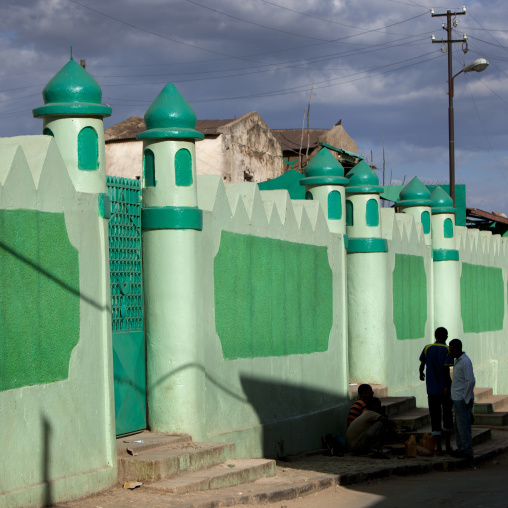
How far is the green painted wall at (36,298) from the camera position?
649cm

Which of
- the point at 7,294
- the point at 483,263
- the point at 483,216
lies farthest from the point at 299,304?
the point at 483,216

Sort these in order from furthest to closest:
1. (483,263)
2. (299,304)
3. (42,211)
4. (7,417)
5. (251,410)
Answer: (483,263), (299,304), (251,410), (42,211), (7,417)

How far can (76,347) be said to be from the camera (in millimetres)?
7316

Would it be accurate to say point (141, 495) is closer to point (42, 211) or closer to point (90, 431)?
point (90, 431)

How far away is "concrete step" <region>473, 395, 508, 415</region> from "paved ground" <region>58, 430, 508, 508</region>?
3353 mm

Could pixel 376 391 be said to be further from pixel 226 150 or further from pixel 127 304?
pixel 226 150

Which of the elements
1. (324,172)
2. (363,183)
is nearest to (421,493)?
(324,172)

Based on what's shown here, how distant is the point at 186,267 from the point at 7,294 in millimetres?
2504

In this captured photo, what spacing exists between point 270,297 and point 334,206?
2.67 m

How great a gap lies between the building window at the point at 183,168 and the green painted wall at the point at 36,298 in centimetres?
181

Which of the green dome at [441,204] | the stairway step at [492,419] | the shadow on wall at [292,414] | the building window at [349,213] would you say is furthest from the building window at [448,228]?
the shadow on wall at [292,414]

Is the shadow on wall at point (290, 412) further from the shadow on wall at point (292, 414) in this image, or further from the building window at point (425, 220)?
Answer: the building window at point (425, 220)

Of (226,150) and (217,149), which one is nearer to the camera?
(217,149)

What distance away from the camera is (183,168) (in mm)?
8898
